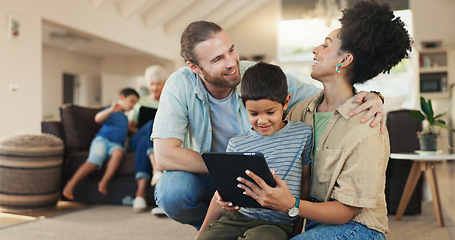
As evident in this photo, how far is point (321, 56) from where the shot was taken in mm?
1418

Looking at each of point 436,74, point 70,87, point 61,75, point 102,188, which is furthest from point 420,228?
point 70,87

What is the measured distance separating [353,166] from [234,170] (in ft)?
1.18

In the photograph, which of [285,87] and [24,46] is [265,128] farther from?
[24,46]

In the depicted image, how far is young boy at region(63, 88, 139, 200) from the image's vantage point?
337cm

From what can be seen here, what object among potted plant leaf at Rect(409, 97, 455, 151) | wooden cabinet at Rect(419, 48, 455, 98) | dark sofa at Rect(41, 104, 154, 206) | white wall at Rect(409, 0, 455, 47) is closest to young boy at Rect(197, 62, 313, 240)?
potted plant leaf at Rect(409, 97, 455, 151)

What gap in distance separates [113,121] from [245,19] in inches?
282

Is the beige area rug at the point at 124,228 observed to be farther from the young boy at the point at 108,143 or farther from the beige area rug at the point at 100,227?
the young boy at the point at 108,143

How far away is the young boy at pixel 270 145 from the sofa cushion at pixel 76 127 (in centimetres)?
254

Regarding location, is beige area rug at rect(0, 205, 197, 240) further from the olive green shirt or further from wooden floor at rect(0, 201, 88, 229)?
the olive green shirt

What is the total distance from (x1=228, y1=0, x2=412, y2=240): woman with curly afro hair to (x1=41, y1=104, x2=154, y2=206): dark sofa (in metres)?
2.19

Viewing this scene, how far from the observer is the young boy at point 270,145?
51.5 inches

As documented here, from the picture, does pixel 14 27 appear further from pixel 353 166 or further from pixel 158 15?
pixel 353 166

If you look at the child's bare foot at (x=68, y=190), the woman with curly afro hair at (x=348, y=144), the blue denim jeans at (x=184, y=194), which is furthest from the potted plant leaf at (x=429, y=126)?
the child's bare foot at (x=68, y=190)

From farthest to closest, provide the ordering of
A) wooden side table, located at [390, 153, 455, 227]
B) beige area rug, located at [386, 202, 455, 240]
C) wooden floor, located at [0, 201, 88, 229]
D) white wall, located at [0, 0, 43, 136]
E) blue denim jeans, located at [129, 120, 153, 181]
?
white wall, located at [0, 0, 43, 136]
blue denim jeans, located at [129, 120, 153, 181]
wooden floor, located at [0, 201, 88, 229]
wooden side table, located at [390, 153, 455, 227]
beige area rug, located at [386, 202, 455, 240]
